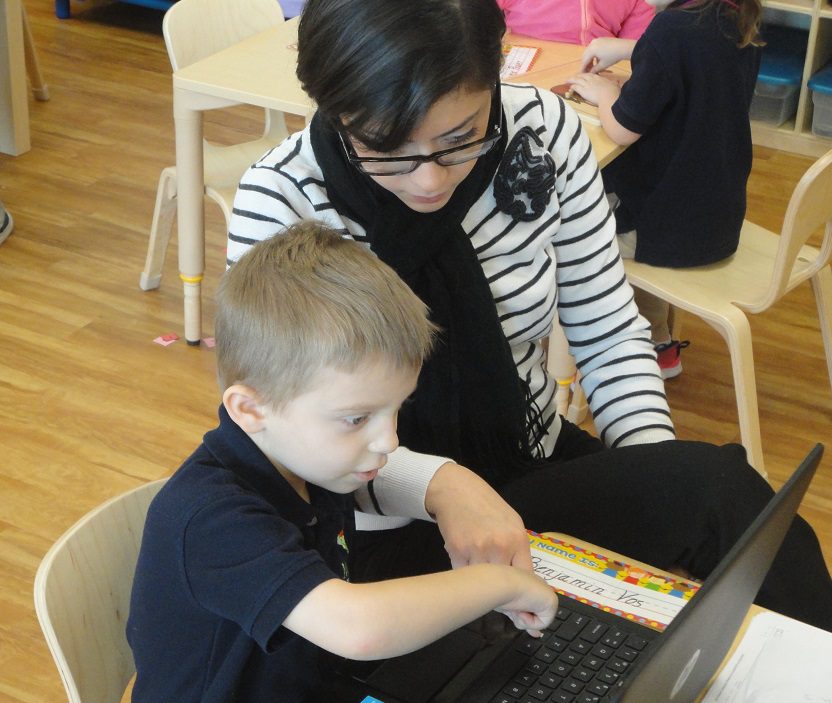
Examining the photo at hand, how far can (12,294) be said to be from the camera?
9.43 ft

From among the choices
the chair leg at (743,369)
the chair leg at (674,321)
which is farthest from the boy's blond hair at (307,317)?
the chair leg at (674,321)

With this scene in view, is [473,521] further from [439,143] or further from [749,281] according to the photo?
[749,281]

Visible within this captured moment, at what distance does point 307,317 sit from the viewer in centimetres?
91

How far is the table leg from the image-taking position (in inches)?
93.5

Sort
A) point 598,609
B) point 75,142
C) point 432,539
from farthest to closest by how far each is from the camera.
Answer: point 75,142
point 432,539
point 598,609

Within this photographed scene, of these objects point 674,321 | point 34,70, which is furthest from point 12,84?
point 674,321

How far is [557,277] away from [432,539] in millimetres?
374

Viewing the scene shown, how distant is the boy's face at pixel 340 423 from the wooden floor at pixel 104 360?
1.06 metres

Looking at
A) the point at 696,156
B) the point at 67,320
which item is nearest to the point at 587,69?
the point at 696,156

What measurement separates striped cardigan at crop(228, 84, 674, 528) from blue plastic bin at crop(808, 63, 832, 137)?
8.38 feet

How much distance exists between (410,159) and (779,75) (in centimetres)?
296

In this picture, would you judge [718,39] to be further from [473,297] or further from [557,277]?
[473,297]

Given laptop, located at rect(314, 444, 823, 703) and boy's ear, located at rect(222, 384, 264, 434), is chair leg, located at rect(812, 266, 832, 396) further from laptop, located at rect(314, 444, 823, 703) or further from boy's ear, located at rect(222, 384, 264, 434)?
boy's ear, located at rect(222, 384, 264, 434)

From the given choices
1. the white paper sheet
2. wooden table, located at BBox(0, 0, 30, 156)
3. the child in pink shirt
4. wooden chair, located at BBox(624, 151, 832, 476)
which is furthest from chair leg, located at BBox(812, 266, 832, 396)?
wooden table, located at BBox(0, 0, 30, 156)
